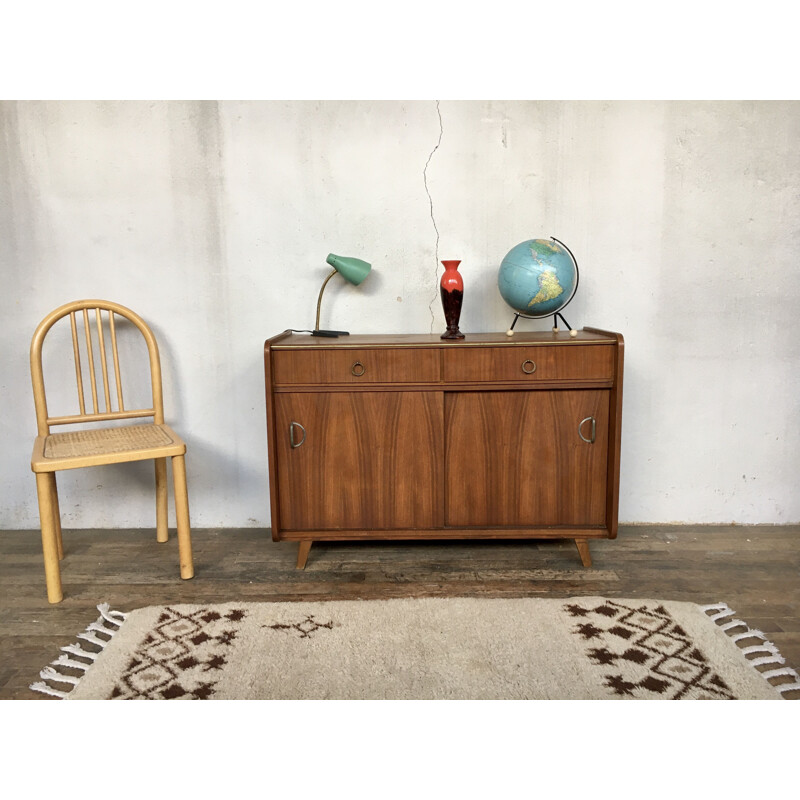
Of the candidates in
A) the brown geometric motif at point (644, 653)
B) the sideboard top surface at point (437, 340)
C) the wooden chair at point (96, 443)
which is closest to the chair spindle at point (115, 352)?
the wooden chair at point (96, 443)

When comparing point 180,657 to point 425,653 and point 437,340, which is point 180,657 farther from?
point 437,340

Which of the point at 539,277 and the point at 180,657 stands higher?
the point at 539,277

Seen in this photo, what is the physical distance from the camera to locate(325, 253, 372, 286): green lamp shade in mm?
2855

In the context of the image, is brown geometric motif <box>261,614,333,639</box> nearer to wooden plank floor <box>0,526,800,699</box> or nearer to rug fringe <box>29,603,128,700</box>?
wooden plank floor <box>0,526,800,699</box>

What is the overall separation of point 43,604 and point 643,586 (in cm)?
215

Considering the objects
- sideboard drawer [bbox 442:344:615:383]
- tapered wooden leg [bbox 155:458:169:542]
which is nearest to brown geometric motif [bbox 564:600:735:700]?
sideboard drawer [bbox 442:344:615:383]

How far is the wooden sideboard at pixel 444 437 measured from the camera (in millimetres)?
2568

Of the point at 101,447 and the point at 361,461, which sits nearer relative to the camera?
the point at 101,447

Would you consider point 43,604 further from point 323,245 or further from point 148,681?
point 323,245

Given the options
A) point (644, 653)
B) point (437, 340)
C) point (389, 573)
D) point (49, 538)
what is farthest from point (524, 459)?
point (49, 538)

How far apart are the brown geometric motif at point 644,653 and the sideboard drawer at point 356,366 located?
3.27 ft

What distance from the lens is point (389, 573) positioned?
2650mm

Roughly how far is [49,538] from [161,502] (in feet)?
2.07
